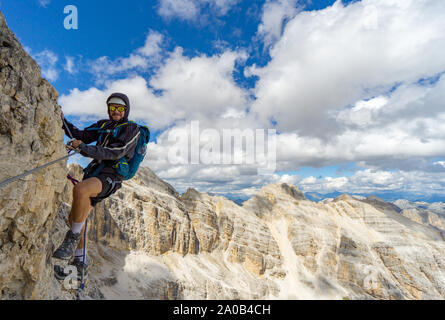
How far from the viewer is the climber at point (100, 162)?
17.8 ft

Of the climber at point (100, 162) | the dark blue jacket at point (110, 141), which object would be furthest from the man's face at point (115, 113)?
the dark blue jacket at point (110, 141)

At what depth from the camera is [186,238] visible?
55.5 metres

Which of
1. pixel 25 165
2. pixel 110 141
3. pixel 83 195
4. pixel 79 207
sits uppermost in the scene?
pixel 110 141

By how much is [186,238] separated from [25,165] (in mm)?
53027

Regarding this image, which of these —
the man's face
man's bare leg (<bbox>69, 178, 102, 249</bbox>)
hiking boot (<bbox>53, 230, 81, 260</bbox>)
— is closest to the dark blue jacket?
the man's face

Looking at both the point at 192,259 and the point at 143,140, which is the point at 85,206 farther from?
the point at 192,259

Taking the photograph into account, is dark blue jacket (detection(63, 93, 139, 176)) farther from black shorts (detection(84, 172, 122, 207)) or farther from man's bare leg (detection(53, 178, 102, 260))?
man's bare leg (detection(53, 178, 102, 260))

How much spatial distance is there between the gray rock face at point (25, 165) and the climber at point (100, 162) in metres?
1.24

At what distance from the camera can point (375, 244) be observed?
72.0 meters

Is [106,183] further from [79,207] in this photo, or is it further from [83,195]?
[79,207]

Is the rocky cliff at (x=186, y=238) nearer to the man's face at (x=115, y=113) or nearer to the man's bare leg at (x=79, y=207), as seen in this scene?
the man's bare leg at (x=79, y=207)

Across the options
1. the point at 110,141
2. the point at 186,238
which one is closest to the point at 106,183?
the point at 110,141

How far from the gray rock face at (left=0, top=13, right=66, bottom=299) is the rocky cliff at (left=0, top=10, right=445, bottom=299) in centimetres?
3

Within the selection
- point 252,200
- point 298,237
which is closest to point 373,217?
point 298,237
